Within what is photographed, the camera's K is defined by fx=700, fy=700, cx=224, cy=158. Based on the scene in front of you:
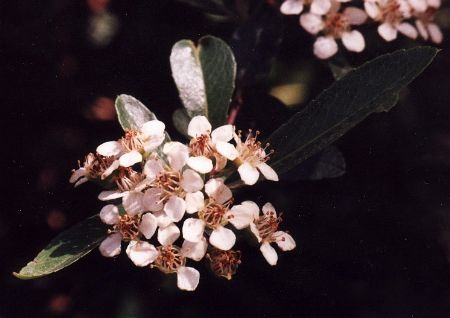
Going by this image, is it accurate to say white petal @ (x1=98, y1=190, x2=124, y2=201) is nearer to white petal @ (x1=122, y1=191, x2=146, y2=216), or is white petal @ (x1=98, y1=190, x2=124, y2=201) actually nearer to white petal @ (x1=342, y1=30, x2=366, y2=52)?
white petal @ (x1=122, y1=191, x2=146, y2=216)

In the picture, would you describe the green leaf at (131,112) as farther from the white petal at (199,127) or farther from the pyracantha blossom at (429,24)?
the pyracantha blossom at (429,24)

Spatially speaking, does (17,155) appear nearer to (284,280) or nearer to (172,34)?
(172,34)

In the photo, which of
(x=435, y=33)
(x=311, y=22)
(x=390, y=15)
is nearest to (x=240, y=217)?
(x=311, y=22)

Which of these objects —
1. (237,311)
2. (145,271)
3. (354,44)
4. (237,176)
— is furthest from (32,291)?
(354,44)

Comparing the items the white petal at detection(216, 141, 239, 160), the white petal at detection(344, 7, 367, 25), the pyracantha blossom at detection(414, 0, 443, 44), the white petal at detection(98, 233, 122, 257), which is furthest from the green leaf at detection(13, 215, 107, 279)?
the pyracantha blossom at detection(414, 0, 443, 44)

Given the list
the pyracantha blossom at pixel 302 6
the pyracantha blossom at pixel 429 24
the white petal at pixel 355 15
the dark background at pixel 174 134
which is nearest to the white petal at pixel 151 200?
the dark background at pixel 174 134

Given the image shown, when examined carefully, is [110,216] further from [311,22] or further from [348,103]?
[311,22]

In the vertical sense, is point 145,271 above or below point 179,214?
below
